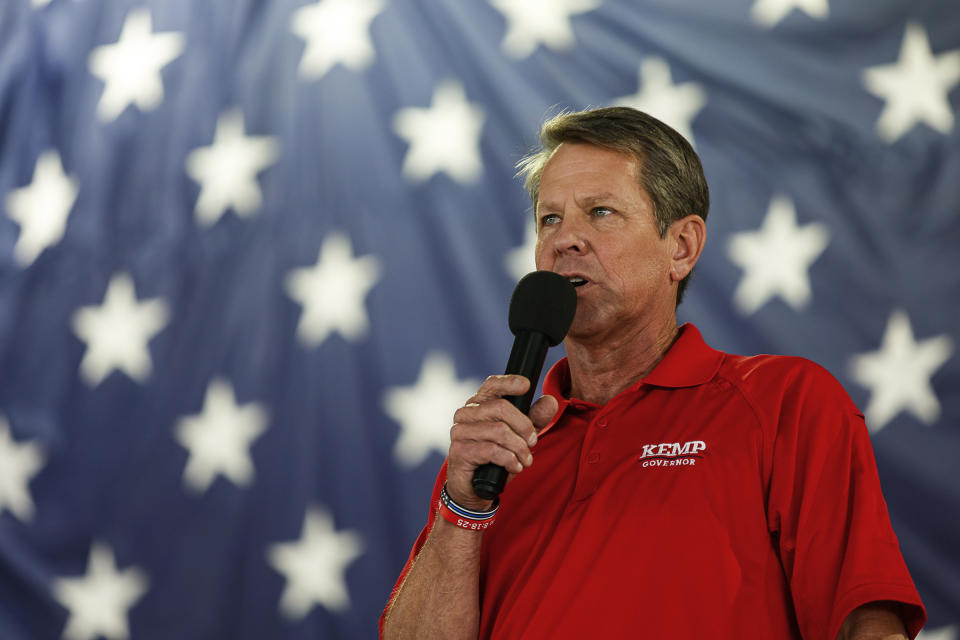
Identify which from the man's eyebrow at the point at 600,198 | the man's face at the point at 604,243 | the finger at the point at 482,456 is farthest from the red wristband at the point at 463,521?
the man's eyebrow at the point at 600,198

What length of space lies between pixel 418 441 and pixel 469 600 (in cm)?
86

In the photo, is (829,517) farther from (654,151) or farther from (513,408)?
(654,151)

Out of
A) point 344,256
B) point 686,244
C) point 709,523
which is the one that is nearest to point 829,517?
point 709,523

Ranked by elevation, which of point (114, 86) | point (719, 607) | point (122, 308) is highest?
point (114, 86)

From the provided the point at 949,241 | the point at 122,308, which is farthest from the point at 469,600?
the point at 122,308

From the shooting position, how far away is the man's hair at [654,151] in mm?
1441

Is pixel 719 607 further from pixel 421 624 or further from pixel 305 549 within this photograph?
pixel 305 549

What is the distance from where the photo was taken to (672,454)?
1.22 metres

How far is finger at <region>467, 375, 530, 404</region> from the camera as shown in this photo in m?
1.04

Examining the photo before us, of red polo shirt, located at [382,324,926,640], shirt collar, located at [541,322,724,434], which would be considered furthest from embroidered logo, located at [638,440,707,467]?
shirt collar, located at [541,322,724,434]

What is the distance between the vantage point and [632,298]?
1390 mm

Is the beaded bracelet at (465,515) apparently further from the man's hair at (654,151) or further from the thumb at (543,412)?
the man's hair at (654,151)

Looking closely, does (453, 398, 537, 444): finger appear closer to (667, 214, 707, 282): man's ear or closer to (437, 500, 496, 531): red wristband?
(437, 500, 496, 531): red wristband

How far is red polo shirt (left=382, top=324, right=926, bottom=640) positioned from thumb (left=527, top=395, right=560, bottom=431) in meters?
0.18
